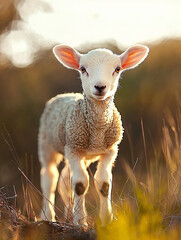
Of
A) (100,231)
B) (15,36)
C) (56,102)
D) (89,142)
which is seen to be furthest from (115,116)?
(15,36)

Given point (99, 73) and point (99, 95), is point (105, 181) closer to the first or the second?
point (99, 95)

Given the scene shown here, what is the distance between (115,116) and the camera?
4832 millimetres

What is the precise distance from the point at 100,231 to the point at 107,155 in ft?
7.37

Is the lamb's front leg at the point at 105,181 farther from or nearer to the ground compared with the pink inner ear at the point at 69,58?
nearer to the ground

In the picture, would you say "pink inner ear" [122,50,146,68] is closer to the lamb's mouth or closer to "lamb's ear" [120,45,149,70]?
"lamb's ear" [120,45,149,70]

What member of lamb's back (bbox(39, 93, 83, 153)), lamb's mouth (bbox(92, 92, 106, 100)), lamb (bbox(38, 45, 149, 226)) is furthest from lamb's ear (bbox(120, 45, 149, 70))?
lamb's mouth (bbox(92, 92, 106, 100))

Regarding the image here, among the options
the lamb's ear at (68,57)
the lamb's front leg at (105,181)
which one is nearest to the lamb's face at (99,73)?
the lamb's ear at (68,57)

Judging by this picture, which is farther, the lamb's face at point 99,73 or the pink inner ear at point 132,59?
the pink inner ear at point 132,59

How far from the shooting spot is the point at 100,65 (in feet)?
14.7

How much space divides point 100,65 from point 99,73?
14 centimetres

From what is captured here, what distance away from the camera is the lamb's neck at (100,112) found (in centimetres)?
466

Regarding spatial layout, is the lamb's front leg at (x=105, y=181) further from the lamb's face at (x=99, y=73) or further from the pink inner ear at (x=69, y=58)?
the pink inner ear at (x=69, y=58)

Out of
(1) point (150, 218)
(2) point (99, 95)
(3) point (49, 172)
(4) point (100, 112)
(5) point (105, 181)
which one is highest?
(2) point (99, 95)

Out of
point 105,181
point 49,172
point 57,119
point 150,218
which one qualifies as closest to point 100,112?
point 105,181
